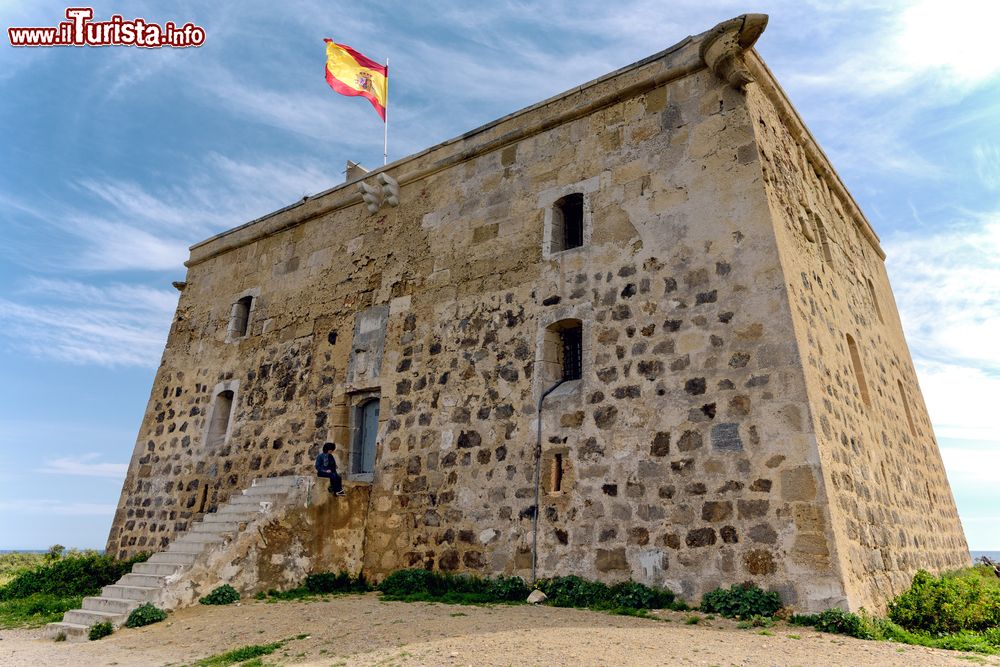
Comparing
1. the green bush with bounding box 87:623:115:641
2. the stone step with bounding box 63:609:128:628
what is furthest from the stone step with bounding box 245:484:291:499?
the green bush with bounding box 87:623:115:641

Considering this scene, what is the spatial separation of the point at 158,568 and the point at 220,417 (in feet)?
17.3

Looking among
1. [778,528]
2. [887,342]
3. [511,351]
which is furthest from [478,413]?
[887,342]

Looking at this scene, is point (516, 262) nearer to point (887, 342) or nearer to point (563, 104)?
point (563, 104)

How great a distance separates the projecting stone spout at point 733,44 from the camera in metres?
8.78

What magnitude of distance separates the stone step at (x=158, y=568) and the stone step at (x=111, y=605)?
1.67ft

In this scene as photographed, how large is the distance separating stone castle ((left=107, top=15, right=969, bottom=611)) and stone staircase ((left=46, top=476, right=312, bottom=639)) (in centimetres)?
30

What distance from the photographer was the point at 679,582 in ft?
24.2

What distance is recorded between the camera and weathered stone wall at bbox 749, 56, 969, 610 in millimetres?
7559

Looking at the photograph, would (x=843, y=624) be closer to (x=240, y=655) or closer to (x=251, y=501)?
(x=240, y=655)

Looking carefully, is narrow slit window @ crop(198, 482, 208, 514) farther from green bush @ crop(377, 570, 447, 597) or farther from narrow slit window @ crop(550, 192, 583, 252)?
narrow slit window @ crop(550, 192, 583, 252)

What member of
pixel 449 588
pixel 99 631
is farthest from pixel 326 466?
pixel 99 631

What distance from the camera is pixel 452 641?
5.95 meters

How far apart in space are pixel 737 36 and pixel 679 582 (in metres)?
6.81

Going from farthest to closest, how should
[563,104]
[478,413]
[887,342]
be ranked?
1. [887,342]
2. [563,104]
3. [478,413]
